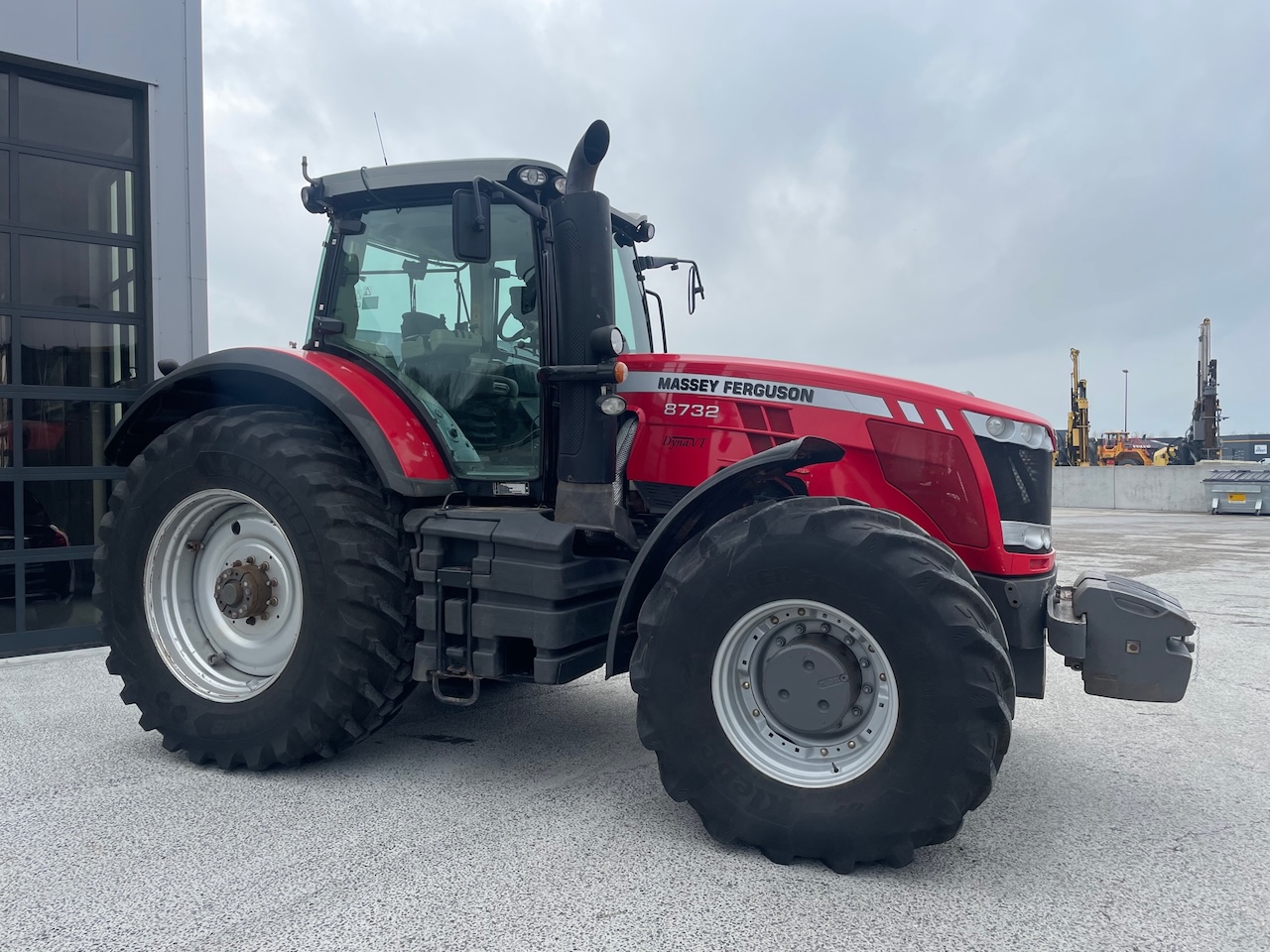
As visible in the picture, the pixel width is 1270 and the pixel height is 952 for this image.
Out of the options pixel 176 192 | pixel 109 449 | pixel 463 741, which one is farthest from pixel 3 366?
pixel 463 741

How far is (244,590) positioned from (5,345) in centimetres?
366

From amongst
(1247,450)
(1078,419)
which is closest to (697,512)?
(1078,419)

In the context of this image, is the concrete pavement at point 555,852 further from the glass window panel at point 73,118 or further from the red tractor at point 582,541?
the glass window panel at point 73,118

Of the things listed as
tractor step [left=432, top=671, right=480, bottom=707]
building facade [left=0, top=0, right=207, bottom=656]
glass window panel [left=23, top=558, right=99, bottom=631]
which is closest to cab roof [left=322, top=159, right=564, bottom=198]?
tractor step [left=432, top=671, right=480, bottom=707]

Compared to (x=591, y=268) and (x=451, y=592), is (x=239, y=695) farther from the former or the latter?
(x=591, y=268)

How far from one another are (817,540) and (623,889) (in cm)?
119

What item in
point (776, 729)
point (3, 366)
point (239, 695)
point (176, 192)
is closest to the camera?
point (776, 729)

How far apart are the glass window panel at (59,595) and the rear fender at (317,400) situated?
2590 mm

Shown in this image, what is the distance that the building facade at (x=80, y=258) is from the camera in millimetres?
5906

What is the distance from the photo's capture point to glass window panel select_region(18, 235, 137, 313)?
600cm

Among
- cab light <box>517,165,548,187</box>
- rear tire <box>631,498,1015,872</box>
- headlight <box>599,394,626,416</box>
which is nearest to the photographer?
rear tire <box>631,498,1015,872</box>

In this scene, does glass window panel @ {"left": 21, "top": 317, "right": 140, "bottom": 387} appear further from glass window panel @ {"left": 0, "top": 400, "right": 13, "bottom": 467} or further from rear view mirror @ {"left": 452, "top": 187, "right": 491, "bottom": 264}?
rear view mirror @ {"left": 452, "top": 187, "right": 491, "bottom": 264}

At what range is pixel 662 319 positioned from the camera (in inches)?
188

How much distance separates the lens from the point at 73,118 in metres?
6.20
